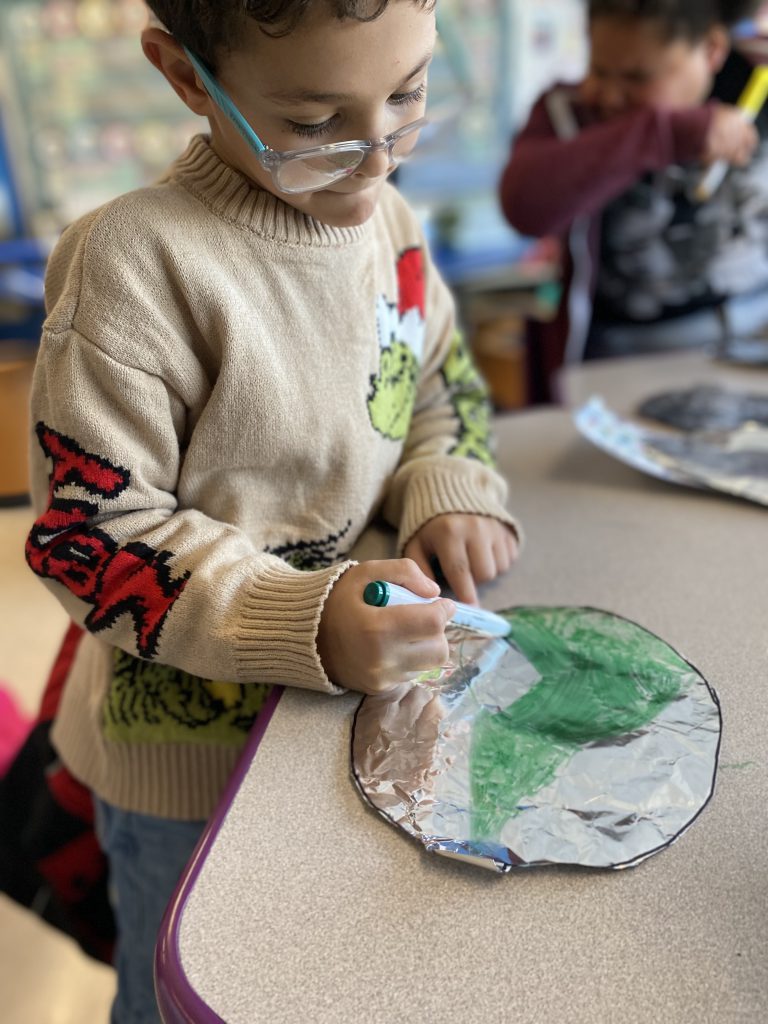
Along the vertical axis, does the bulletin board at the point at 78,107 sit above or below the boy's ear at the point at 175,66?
below

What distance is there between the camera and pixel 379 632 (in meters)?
0.49

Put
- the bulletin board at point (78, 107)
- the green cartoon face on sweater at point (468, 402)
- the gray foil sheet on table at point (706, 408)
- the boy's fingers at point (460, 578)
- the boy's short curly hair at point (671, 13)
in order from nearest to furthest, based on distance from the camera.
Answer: the boy's fingers at point (460, 578)
the green cartoon face on sweater at point (468, 402)
the gray foil sheet on table at point (706, 408)
the boy's short curly hair at point (671, 13)
the bulletin board at point (78, 107)

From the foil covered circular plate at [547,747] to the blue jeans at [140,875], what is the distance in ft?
0.89

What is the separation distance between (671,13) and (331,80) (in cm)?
79

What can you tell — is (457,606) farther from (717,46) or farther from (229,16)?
(717,46)

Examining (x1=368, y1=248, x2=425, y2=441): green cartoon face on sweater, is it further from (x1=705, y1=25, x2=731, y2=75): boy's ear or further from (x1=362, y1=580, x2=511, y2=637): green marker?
(x1=705, y1=25, x2=731, y2=75): boy's ear

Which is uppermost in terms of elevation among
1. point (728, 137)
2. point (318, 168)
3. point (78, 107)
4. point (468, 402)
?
point (318, 168)

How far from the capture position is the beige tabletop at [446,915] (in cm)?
37

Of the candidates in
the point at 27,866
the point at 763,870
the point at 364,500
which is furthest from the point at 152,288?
the point at 27,866

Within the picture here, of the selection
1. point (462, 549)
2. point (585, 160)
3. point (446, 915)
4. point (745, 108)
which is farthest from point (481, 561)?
point (745, 108)

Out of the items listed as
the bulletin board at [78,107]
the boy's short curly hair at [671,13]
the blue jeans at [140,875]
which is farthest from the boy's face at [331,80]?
the bulletin board at [78,107]

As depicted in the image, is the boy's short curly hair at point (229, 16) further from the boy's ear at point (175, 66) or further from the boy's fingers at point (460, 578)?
the boy's fingers at point (460, 578)

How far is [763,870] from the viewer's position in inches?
16.3

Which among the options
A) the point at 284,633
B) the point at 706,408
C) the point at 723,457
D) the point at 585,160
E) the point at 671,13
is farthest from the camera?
the point at 585,160
